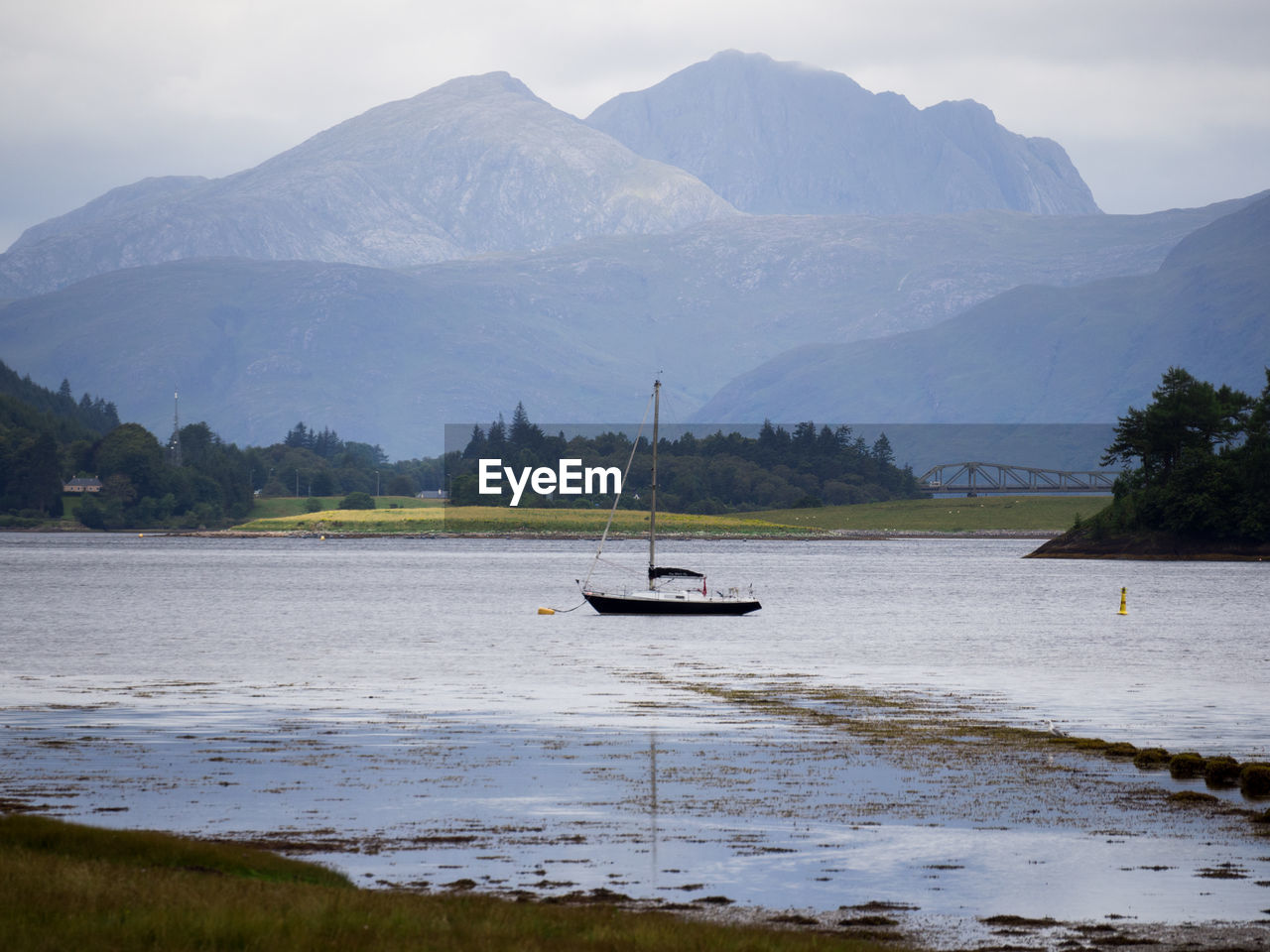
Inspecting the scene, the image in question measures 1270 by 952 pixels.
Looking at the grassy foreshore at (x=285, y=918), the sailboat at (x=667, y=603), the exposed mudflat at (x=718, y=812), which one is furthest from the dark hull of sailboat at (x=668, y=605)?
the grassy foreshore at (x=285, y=918)

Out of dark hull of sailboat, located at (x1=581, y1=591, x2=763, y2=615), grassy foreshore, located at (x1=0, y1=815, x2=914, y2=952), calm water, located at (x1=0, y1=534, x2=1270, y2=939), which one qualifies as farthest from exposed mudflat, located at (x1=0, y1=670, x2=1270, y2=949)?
dark hull of sailboat, located at (x1=581, y1=591, x2=763, y2=615)

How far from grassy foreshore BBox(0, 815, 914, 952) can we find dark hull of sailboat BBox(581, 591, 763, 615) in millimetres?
84918

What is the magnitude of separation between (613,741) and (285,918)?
23.9 metres

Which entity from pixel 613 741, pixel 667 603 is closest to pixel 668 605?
pixel 667 603

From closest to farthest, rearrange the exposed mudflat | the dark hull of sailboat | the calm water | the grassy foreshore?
the grassy foreshore
the exposed mudflat
the calm water
the dark hull of sailboat

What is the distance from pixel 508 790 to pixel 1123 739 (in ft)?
67.0

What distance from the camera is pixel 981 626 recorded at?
102688 millimetres

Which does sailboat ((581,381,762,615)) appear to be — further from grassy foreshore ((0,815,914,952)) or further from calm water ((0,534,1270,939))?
grassy foreshore ((0,815,914,952))

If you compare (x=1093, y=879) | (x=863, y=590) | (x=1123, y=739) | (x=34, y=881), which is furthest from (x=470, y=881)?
(x=863, y=590)

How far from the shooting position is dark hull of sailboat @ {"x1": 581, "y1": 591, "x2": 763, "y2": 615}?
109 m

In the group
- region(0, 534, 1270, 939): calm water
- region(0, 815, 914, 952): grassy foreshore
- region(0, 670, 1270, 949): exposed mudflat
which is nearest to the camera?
region(0, 815, 914, 952): grassy foreshore

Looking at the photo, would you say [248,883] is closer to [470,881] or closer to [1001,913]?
[470,881]

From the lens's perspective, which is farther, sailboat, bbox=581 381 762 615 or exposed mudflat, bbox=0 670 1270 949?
sailboat, bbox=581 381 762 615

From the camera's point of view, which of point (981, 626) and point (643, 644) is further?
point (981, 626)
